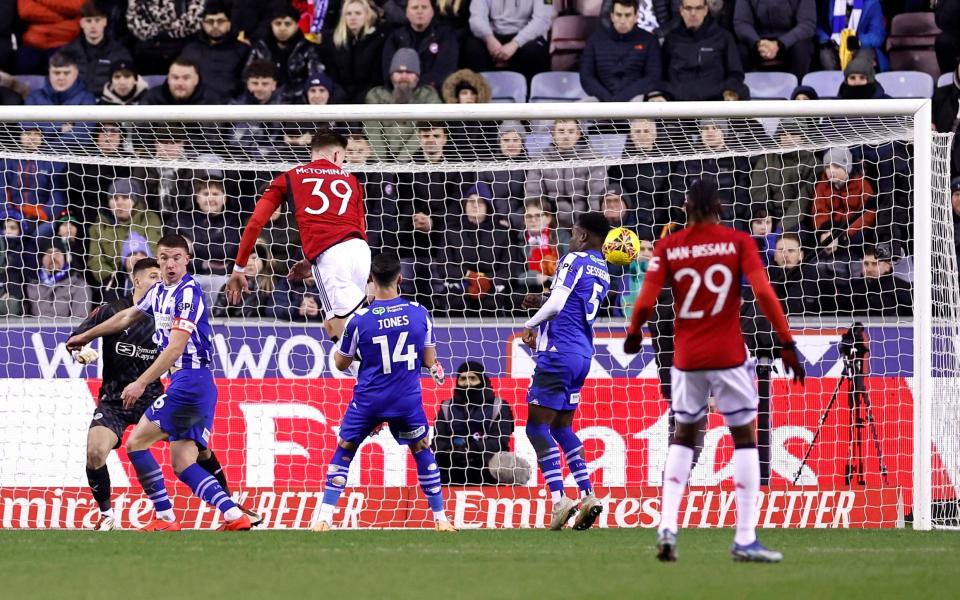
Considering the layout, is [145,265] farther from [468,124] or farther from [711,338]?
[711,338]

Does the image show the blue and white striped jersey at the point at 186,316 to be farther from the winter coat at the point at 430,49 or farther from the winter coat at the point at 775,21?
the winter coat at the point at 775,21

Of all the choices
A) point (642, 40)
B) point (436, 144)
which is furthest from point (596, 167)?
point (642, 40)

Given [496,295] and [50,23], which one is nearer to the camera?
[496,295]

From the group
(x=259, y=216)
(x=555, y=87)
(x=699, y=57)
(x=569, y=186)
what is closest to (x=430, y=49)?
(x=555, y=87)

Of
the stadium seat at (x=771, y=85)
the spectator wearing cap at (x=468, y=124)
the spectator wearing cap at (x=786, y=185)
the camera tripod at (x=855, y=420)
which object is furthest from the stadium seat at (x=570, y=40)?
the camera tripod at (x=855, y=420)

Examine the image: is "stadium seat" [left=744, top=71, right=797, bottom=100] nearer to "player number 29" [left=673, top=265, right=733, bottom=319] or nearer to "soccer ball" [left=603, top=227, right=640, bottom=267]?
"soccer ball" [left=603, top=227, right=640, bottom=267]

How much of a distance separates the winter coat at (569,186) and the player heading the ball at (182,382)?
3934 millimetres

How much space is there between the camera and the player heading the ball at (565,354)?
10312 millimetres

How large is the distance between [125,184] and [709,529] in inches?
250

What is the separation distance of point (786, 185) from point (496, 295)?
277 centimetres

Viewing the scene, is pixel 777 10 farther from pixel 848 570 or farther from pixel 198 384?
pixel 848 570

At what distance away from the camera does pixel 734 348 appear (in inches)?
290

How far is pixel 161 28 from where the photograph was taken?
15.9m

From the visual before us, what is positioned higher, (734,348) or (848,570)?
(734,348)
